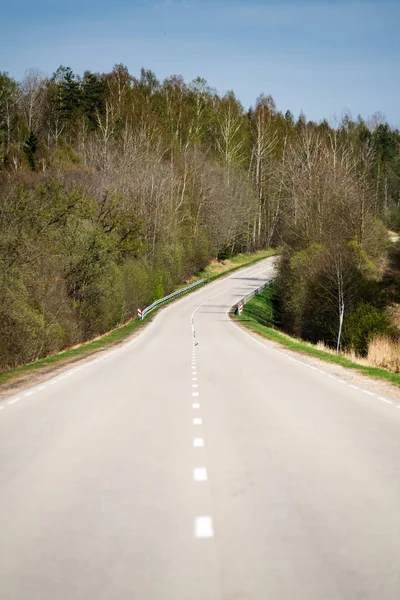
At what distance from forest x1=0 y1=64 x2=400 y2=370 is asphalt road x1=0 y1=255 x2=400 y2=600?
39.8ft

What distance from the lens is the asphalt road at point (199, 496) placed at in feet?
14.7

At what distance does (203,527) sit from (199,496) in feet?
3.07

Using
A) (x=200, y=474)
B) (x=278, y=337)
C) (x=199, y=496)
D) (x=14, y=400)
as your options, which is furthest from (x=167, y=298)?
(x=199, y=496)

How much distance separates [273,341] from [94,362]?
44.3 feet

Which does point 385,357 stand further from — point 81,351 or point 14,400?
point 14,400

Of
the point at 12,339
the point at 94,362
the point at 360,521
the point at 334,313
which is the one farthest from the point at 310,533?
the point at 334,313

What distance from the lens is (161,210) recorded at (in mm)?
58844

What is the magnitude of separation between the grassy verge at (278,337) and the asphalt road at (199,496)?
655 cm

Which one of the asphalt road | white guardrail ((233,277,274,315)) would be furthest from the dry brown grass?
white guardrail ((233,277,274,315))

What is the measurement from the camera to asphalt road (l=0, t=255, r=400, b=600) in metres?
4.47

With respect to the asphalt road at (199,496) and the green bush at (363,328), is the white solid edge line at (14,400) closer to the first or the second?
the asphalt road at (199,496)

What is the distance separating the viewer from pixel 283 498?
6.32 m

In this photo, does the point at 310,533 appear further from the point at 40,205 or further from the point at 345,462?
the point at 40,205

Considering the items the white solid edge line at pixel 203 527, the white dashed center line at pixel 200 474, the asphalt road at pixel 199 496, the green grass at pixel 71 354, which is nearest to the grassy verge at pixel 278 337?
the asphalt road at pixel 199 496
